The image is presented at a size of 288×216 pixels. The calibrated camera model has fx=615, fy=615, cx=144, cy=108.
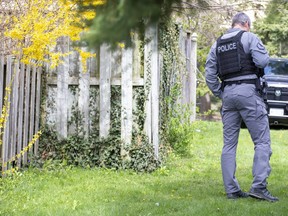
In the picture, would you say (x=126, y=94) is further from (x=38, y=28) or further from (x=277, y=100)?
(x=277, y=100)

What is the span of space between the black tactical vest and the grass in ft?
4.16

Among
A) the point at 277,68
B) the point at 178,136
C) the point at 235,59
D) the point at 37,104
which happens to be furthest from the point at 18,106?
the point at 277,68

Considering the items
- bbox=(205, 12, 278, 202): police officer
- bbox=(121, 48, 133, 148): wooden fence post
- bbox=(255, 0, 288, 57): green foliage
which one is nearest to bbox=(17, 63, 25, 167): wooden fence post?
bbox=(121, 48, 133, 148): wooden fence post

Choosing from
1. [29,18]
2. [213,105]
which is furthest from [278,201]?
[213,105]

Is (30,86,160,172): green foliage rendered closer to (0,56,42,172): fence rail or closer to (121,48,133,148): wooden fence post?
(121,48,133,148): wooden fence post

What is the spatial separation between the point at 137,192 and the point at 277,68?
9.85 m

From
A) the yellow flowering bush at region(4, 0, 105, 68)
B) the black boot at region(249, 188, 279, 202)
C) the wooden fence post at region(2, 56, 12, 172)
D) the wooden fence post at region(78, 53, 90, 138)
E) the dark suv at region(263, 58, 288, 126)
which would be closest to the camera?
the black boot at region(249, 188, 279, 202)

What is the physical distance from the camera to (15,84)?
22.8 ft

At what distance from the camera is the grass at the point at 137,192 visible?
5543 millimetres

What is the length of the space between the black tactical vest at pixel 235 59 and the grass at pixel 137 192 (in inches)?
49.9

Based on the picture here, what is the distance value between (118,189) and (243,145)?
4653mm

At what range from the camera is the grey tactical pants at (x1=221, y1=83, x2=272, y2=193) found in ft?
19.8

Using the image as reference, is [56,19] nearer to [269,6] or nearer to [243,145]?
[269,6]

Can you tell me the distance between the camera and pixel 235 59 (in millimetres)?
6035
